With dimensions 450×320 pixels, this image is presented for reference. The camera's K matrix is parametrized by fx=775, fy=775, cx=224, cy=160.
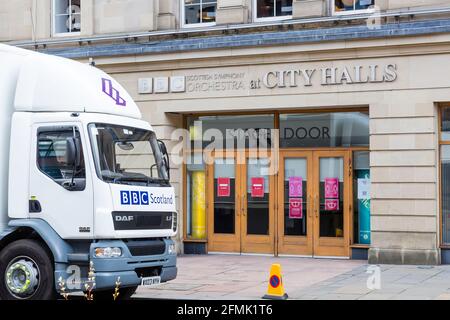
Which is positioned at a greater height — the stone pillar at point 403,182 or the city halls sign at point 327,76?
the city halls sign at point 327,76

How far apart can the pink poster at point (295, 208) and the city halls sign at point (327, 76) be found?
2.74 m

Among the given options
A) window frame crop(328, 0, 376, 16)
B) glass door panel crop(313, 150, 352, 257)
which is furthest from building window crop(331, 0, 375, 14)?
glass door panel crop(313, 150, 352, 257)

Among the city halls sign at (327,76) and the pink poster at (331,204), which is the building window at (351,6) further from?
the pink poster at (331,204)

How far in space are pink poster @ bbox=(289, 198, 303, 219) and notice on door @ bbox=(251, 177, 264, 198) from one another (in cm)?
78

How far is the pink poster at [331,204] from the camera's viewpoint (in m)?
18.0

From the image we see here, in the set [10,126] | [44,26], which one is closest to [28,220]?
[10,126]

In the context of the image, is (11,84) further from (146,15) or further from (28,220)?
(146,15)

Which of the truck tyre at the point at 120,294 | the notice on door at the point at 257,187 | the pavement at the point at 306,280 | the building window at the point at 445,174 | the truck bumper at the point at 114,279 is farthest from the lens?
the notice on door at the point at 257,187

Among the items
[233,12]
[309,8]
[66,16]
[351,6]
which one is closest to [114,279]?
[309,8]

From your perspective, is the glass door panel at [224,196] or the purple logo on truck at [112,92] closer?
the purple logo on truck at [112,92]

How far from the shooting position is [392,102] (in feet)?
55.1

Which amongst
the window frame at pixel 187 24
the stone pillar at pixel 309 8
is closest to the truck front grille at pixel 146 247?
the stone pillar at pixel 309 8

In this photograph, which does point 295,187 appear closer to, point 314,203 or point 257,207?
point 314,203

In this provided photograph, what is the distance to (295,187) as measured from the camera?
1845 cm
